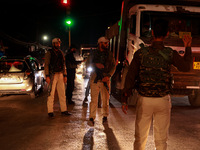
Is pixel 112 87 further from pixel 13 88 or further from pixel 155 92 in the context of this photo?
pixel 155 92

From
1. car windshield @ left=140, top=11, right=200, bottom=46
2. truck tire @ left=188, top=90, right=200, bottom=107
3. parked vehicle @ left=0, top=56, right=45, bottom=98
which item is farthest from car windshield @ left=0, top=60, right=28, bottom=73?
truck tire @ left=188, top=90, right=200, bottom=107

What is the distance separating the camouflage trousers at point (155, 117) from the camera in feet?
9.16

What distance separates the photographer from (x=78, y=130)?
4.95m

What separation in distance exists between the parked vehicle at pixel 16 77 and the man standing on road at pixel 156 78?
6.17 meters

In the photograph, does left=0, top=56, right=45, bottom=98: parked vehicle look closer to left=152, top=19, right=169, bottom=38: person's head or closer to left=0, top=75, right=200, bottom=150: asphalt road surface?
left=0, top=75, right=200, bottom=150: asphalt road surface

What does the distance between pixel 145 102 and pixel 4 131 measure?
136 inches

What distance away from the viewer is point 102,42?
5379mm

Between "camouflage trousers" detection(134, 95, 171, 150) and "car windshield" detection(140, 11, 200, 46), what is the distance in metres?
3.96

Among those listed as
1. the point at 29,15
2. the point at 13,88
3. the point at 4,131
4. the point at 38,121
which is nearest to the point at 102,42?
the point at 38,121

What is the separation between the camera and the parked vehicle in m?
8.07

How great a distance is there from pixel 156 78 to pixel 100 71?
2700mm

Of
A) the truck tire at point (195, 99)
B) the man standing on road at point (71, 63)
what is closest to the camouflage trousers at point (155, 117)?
the man standing on road at point (71, 63)

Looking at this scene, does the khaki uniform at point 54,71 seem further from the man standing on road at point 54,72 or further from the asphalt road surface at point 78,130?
the asphalt road surface at point 78,130

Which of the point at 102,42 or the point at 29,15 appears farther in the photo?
the point at 29,15
